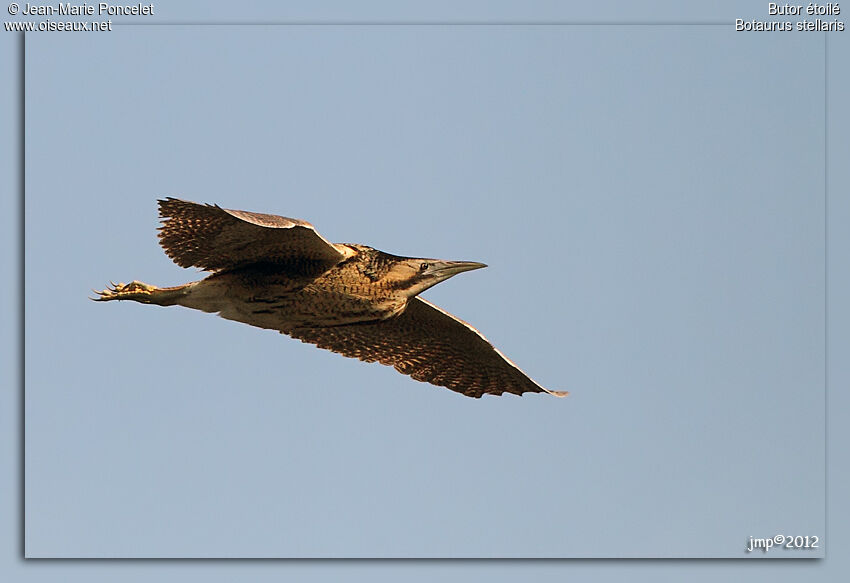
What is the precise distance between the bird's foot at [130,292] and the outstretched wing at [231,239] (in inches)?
21.9

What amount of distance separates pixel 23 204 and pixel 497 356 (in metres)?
5.05

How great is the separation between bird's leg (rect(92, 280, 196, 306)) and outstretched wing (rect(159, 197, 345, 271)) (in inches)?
16.6

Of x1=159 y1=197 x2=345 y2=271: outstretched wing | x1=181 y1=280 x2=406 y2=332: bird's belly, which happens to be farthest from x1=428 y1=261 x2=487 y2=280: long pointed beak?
x1=159 y1=197 x2=345 y2=271: outstretched wing

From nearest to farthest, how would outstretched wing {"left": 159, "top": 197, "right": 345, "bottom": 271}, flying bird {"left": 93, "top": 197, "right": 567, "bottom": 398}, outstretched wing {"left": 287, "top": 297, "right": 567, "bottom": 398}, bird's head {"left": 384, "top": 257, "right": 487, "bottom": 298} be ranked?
outstretched wing {"left": 159, "top": 197, "right": 345, "bottom": 271} < flying bird {"left": 93, "top": 197, "right": 567, "bottom": 398} < bird's head {"left": 384, "top": 257, "right": 487, "bottom": 298} < outstretched wing {"left": 287, "top": 297, "right": 567, "bottom": 398}

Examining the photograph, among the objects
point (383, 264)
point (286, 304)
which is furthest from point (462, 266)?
point (286, 304)

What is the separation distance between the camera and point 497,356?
16.0 meters

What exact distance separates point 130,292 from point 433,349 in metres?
3.17

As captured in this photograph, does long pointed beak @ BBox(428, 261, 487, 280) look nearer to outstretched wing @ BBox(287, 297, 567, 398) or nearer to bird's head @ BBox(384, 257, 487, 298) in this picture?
bird's head @ BBox(384, 257, 487, 298)

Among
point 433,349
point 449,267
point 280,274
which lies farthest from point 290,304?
point 433,349

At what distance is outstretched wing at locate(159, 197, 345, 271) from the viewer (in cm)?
1362

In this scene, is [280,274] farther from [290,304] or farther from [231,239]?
[231,239]

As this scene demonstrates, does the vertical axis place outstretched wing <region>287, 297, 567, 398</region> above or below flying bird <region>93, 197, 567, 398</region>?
below

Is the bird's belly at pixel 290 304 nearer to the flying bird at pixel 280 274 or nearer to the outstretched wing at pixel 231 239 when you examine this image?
the flying bird at pixel 280 274

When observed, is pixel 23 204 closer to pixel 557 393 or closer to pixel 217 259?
pixel 217 259
